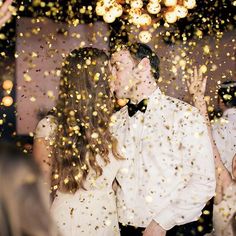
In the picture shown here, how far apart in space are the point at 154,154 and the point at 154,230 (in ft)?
1.36

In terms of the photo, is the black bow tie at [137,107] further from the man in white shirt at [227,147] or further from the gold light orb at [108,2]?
the gold light orb at [108,2]

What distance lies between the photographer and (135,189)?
119 inches

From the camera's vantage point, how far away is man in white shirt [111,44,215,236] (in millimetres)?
2898

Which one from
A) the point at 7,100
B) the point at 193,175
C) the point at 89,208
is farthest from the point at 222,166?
the point at 7,100

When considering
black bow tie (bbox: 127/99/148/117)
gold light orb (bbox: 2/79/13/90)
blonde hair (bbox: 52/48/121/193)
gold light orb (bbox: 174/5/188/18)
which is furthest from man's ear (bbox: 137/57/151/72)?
gold light orb (bbox: 2/79/13/90)

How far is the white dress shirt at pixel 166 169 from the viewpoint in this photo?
2893 mm

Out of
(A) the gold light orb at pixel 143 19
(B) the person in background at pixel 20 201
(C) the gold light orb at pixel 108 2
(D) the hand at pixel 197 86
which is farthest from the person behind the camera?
(A) the gold light orb at pixel 143 19

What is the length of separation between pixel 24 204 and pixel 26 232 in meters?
0.06

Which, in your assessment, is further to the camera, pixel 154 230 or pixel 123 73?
pixel 123 73

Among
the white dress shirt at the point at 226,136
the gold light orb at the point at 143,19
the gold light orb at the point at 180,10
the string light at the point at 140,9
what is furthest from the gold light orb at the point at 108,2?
the white dress shirt at the point at 226,136

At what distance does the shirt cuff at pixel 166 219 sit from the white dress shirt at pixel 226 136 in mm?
949

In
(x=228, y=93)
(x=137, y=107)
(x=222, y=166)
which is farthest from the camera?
(x=228, y=93)

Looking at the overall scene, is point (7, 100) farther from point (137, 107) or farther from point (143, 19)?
point (137, 107)

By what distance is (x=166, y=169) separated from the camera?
2.97 metres
